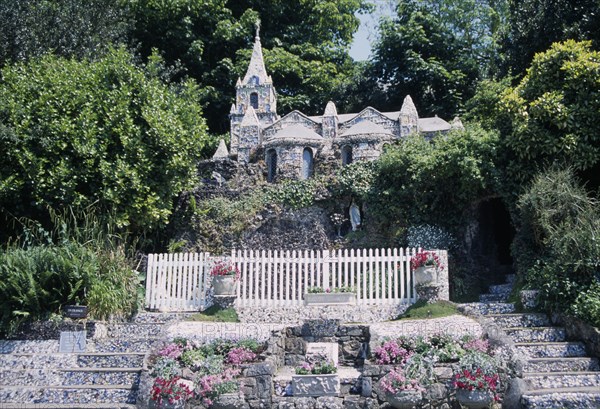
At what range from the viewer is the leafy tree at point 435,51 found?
30.4 metres

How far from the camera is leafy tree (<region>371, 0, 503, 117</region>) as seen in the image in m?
30.4

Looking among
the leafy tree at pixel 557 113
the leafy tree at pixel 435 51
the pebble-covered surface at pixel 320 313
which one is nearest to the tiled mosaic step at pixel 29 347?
the pebble-covered surface at pixel 320 313

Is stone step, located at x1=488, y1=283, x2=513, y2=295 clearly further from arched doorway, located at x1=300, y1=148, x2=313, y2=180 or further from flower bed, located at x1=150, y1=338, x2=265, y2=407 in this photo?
flower bed, located at x1=150, y1=338, x2=265, y2=407

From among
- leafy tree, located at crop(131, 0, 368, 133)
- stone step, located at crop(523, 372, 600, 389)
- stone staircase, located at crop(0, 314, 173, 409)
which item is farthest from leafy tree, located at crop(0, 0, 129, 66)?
stone step, located at crop(523, 372, 600, 389)

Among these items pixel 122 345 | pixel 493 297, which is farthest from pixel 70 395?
pixel 493 297

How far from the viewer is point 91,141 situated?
613 inches

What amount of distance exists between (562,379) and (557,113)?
25.2ft

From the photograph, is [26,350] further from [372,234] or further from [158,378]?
[372,234]

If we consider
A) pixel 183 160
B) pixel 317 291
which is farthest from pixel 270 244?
pixel 317 291

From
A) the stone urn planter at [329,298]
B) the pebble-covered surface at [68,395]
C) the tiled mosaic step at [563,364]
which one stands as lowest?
the pebble-covered surface at [68,395]

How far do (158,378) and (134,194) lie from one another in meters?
8.06

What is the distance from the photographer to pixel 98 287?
40.1ft

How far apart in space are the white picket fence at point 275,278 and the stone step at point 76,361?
3320 mm

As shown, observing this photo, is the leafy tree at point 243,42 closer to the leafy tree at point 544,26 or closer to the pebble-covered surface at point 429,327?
the leafy tree at point 544,26
